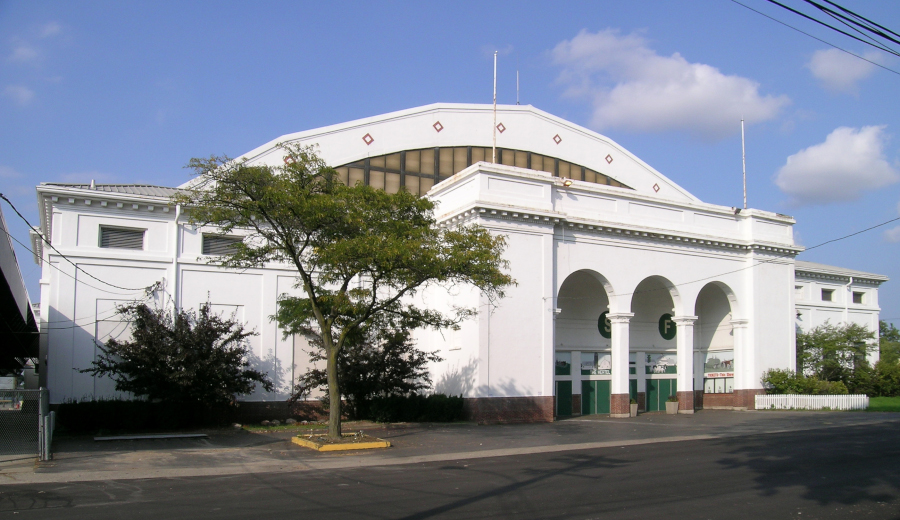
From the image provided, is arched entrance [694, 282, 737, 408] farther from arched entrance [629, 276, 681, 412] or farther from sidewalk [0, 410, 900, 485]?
sidewalk [0, 410, 900, 485]

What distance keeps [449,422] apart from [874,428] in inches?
572

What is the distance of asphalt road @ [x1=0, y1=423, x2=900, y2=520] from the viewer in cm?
1018

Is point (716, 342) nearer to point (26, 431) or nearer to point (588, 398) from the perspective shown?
point (588, 398)

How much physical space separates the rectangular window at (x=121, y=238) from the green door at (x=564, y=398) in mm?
18859

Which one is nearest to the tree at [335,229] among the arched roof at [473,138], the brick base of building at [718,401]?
the arched roof at [473,138]

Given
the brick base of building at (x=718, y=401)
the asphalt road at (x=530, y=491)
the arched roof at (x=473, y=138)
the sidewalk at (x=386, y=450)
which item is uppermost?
the arched roof at (x=473, y=138)

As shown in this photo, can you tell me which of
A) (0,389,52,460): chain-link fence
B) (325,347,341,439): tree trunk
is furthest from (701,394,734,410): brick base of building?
(0,389,52,460): chain-link fence

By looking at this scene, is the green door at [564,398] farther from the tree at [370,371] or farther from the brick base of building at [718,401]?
the brick base of building at [718,401]

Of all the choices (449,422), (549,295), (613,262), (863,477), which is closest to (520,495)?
(863,477)

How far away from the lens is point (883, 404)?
113ft

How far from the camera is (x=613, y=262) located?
3034cm

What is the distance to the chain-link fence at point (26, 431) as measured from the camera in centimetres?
1586

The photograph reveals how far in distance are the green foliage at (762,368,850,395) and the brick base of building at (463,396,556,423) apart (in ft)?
45.6

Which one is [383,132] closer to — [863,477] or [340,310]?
[340,310]
